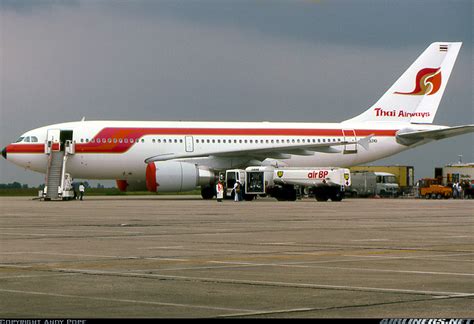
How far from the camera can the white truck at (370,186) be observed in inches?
3004

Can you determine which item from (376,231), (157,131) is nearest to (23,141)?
(157,131)

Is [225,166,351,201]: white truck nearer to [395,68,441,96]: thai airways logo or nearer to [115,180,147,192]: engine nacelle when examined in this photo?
[115,180,147,192]: engine nacelle

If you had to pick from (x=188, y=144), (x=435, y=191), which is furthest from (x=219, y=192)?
(x=435, y=191)

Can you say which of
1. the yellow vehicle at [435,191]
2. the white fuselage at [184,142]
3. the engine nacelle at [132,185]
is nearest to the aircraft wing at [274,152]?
the white fuselage at [184,142]

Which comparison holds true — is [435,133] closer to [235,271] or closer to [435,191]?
[435,191]

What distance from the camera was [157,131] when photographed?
5675 centimetres

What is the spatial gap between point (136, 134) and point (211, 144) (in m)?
4.69

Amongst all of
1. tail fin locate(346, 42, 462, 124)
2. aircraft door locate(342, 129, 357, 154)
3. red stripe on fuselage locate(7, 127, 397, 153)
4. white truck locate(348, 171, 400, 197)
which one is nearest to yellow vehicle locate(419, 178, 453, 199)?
white truck locate(348, 171, 400, 197)

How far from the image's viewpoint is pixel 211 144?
5794 centimetres

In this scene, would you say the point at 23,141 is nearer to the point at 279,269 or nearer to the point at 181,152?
the point at 181,152

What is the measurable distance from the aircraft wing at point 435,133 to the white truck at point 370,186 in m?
14.1

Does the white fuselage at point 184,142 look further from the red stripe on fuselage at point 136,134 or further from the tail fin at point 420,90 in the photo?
the tail fin at point 420,90

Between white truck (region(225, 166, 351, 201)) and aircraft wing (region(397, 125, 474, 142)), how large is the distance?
9.54 m

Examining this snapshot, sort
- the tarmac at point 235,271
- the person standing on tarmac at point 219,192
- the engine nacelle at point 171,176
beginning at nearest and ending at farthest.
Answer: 1. the tarmac at point 235,271
2. the person standing on tarmac at point 219,192
3. the engine nacelle at point 171,176
